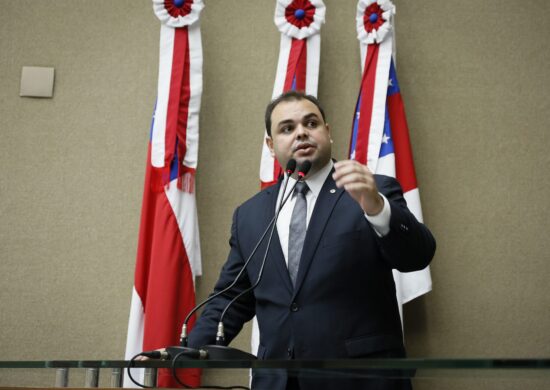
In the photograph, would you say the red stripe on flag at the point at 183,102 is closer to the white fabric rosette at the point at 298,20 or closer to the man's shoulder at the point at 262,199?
the white fabric rosette at the point at 298,20

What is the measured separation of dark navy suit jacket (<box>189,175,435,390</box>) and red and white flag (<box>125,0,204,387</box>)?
1009mm

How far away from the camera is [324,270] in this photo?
1.90 meters

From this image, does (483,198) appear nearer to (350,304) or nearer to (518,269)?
(518,269)

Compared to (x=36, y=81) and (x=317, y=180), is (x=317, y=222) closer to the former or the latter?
(x=317, y=180)

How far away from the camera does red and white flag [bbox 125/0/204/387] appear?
3.02 meters

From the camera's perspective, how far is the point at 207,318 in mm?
1957

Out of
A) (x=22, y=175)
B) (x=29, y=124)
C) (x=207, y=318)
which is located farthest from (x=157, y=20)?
(x=207, y=318)

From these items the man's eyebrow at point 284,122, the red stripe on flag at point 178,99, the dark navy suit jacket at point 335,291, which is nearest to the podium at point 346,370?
the dark navy suit jacket at point 335,291

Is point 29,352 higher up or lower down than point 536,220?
lower down

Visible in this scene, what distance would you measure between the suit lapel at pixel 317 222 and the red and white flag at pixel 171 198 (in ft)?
4.00

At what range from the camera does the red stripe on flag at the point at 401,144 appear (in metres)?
3.19

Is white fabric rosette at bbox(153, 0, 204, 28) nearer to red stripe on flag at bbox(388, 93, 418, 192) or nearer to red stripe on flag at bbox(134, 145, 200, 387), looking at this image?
red stripe on flag at bbox(134, 145, 200, 387)

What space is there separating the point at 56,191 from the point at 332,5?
1.90 meters

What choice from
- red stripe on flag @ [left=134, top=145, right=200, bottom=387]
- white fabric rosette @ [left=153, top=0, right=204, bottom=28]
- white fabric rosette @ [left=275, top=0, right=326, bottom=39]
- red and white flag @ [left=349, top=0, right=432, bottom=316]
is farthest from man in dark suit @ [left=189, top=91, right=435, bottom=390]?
white fabric rosette @ [left=153, top=0, right=204, bottom=28]
